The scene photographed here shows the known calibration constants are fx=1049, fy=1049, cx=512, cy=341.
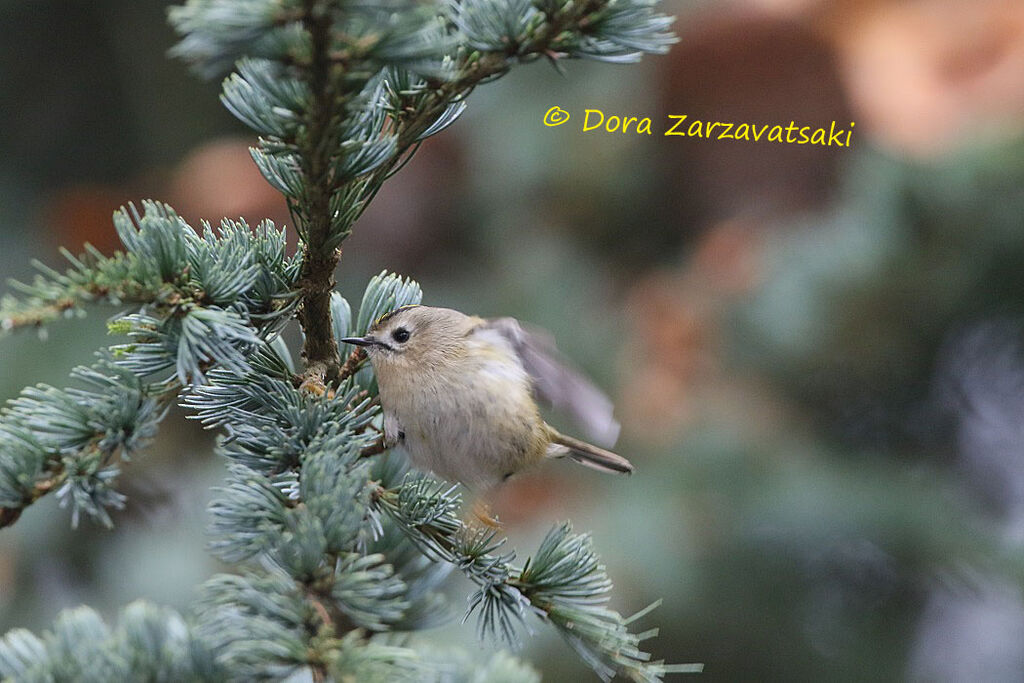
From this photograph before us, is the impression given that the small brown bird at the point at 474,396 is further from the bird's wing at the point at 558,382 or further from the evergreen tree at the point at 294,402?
the evergreen tree at the point at 294,402

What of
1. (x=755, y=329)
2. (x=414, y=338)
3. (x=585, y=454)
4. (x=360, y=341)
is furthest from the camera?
(x=755, y=329)

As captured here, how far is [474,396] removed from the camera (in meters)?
2.14

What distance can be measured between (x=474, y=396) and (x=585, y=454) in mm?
340

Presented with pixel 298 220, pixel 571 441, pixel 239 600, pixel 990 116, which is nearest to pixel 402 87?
pixel 298 220

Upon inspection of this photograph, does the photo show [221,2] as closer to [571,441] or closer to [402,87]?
[402,87]

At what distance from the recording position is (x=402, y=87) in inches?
54.4

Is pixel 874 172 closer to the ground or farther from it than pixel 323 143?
closer to the ground

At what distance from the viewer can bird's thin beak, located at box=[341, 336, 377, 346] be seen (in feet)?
5.59

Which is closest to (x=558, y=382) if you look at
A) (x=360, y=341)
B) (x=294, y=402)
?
(x=360, y=341)

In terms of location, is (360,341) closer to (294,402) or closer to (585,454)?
(294,402)

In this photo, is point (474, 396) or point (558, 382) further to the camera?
point (474, 396)

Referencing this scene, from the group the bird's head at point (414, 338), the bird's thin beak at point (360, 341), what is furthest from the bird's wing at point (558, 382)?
the bird's thin beak at point (360, 341)

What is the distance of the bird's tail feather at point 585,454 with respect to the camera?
2221mm

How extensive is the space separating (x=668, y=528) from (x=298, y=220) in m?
2.37
